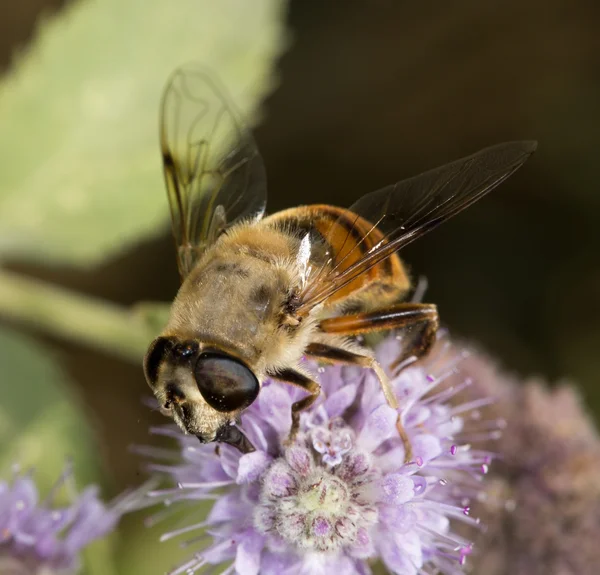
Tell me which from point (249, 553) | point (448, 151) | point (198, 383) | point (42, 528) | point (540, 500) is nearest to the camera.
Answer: point (198, 383)

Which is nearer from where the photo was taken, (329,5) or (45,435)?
(45,435)

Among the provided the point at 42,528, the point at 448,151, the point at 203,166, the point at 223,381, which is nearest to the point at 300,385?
the point at 223,381

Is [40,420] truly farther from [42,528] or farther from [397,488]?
[397,488]

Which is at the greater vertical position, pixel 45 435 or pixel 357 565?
pixel 357 565

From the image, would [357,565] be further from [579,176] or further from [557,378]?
[579,176]

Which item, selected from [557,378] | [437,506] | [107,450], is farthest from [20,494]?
[557,378]

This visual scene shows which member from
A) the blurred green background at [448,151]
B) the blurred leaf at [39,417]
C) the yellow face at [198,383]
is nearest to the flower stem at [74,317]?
the blurred leaf at [39,417]
